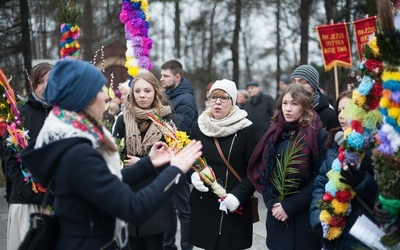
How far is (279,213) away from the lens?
4199mm

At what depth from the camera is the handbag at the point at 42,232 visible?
2725 millimetres

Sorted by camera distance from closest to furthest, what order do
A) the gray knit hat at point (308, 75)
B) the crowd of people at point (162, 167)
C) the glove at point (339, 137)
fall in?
the crowd of people at point (162, 167)
the glove at point (339, 137)
the gray knit hat at point (308, 75)

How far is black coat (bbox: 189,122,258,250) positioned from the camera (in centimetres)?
460

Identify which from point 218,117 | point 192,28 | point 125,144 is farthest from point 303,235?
point 192,28

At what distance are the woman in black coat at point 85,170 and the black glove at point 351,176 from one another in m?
1.17

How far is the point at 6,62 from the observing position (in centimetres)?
1380

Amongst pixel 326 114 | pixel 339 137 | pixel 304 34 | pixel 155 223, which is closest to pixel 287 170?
pixel 339 137

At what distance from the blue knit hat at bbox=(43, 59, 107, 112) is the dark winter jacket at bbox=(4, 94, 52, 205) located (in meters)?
1.90

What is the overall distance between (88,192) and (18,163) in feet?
7.46

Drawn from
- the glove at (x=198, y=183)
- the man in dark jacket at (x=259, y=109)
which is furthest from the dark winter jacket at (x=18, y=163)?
the man in dark jacket at (x=259, y=109)

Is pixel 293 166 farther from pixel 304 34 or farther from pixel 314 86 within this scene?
pixel 304 34

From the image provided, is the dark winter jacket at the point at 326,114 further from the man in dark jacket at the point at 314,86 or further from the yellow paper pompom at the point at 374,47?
the yellow paper pompom at the point at 374,47

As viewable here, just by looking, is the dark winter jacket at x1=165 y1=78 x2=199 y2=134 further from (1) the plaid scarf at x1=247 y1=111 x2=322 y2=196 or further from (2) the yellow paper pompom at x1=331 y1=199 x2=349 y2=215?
(2) the yellow paper pompom at x1=331 y1=199 x2=349 y2=215

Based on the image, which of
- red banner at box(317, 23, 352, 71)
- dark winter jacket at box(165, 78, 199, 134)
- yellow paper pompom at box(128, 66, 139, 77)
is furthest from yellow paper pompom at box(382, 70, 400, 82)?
red banner at box(317, 23, 352, 71)
